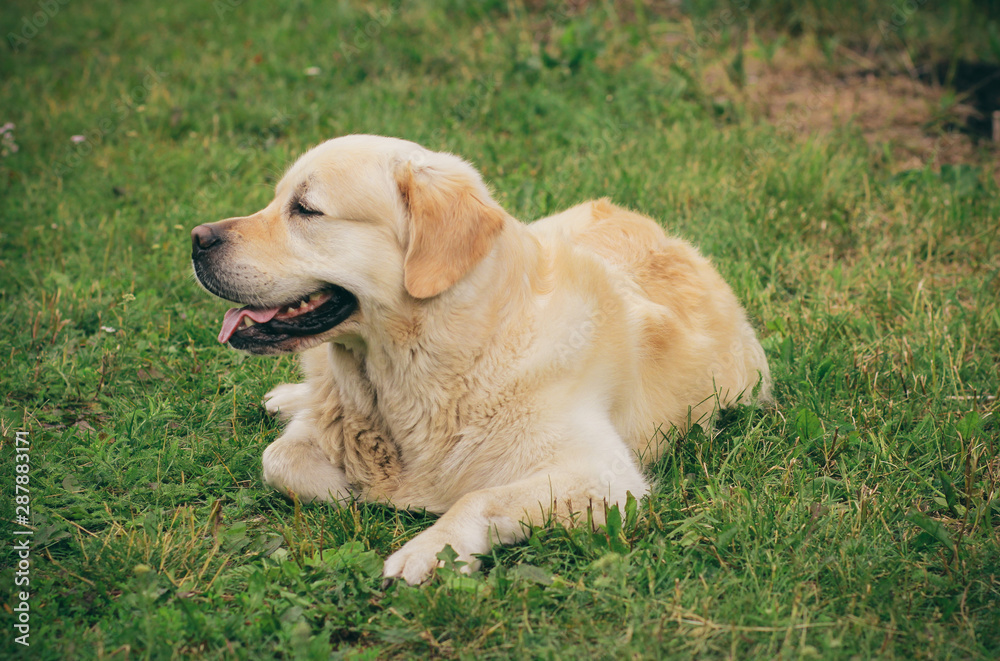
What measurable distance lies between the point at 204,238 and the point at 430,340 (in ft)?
2.89

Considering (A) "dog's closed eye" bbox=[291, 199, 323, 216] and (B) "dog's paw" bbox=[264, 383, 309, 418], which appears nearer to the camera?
(A) "dog's closed eye" bbox=[291, 199, 323, 216]

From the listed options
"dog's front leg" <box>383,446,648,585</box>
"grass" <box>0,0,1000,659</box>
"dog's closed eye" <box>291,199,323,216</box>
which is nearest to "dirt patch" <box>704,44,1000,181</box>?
"grass" <box>0,0,1000,659</box>

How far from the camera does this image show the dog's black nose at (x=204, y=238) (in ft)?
9.54

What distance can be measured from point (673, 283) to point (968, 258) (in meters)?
2.30

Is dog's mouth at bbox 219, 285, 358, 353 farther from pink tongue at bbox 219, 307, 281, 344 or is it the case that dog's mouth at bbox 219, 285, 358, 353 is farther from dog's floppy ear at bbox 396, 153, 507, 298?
dog's floppy ear at bbox 396, 153, 507, 298

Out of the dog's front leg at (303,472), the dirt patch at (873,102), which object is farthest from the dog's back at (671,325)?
the dirt patch at (873,102)

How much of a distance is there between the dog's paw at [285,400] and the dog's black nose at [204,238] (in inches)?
34.0

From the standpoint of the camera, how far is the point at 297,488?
9.86 ft

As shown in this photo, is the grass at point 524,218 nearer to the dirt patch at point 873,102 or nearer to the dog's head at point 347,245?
the dirt patch at point 873,102

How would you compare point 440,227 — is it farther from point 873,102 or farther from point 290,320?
point 873,102

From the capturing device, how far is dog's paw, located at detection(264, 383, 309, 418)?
3.59 m

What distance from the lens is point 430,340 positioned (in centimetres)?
289

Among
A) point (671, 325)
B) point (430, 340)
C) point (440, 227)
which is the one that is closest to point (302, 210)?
point (440, 227)

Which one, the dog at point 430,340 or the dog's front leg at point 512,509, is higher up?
the dog at point 430,340
